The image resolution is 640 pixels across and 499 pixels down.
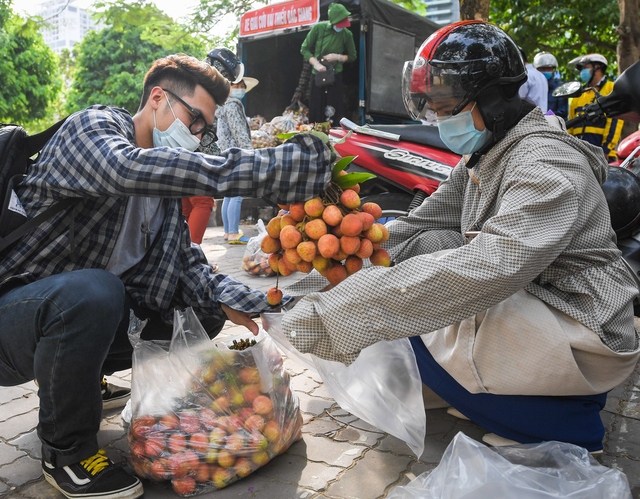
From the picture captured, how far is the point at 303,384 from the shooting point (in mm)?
2496

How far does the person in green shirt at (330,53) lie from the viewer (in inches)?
293

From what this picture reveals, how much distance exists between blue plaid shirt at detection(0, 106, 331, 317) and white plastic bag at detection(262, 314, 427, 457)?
29cm

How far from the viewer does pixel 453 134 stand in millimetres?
1816

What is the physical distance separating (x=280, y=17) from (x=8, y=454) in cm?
811

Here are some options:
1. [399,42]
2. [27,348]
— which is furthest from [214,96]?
[399,42]

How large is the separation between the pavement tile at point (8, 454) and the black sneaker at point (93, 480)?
0.30 metres

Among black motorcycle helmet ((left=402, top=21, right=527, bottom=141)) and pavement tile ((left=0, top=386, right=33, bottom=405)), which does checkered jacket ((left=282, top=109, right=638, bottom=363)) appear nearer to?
black motorcycle helmet ((left=402, top=21, right=527, bottom=141))

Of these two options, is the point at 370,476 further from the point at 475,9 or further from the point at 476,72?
the point at 475,9

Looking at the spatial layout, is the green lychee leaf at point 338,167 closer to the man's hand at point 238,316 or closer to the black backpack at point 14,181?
the man's hand at point 238,316

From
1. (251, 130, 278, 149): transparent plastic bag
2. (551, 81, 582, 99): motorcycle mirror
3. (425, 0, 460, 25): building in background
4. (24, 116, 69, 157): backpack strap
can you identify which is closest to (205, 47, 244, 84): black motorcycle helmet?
(251, 130, 278, 149): transparent plastic bag

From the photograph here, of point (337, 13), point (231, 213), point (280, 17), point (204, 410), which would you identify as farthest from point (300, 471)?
point (280, 17)

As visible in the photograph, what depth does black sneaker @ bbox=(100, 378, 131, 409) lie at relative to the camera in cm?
222

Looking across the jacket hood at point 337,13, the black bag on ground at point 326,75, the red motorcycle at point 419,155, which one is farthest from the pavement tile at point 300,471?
the jacket hood at point 337,13

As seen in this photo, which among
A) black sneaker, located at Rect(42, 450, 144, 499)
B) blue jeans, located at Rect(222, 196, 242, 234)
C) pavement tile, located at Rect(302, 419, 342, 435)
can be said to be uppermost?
black sneaker, located at Rect(42, 450, 144, 499)
